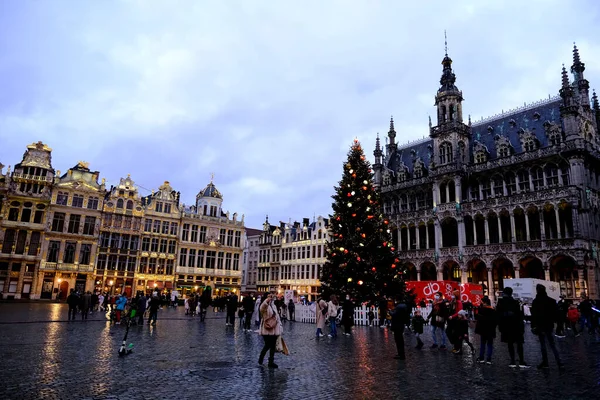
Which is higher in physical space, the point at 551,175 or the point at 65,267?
the point at 551,175

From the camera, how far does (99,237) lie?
55844mm

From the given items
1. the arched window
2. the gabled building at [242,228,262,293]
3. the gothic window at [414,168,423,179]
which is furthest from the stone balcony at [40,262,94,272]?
the arched window

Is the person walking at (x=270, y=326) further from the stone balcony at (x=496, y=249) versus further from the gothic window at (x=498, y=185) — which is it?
the gothic window at (x=498, y=185)

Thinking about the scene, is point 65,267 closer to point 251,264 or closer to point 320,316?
point 251,264

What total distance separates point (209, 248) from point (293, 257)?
13.6m

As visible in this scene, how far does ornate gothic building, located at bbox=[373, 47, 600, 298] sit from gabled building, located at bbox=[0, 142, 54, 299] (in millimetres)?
45101

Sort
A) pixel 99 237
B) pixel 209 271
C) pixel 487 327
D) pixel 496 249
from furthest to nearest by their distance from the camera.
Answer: pixel 209 271 → pixel 99 237 → pixel 496 249 → pixel 487 327

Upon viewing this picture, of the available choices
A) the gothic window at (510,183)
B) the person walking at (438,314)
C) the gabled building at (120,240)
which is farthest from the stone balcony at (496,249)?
the gabled building at (120,240)

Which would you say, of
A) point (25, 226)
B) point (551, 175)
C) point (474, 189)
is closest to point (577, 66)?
point (551, 175)

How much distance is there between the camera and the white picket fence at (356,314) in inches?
1049

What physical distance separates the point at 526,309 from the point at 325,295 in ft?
50.9

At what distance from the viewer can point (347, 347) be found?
14.9 meters

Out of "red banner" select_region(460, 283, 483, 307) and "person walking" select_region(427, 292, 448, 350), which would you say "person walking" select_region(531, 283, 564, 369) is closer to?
"person walking" select_region(427, 292, 448, 350)

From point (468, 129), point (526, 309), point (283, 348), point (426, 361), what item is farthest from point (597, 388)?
point (468, 129)
